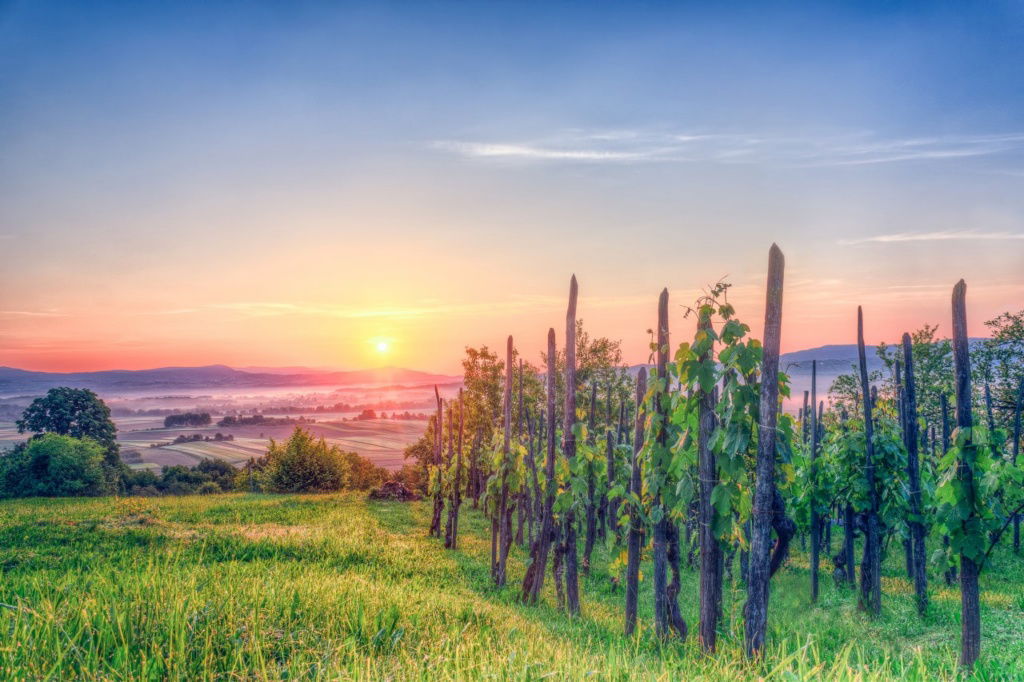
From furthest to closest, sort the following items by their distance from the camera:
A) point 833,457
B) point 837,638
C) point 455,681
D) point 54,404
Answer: point 54,404 < point 833,457 < point 837,638 < point 455,681

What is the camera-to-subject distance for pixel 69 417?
146ft

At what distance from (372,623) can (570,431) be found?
3.75 m

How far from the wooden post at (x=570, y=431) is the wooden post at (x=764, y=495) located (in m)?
3.45

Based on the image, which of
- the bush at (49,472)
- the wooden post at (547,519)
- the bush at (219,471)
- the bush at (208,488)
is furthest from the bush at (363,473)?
the wooden post at (547,519)

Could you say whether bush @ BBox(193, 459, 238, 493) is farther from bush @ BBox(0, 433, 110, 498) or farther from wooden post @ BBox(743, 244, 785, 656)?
wooden post @ BBox(743, 244, 785, 656)

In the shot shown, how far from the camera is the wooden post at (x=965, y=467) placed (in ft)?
17.2

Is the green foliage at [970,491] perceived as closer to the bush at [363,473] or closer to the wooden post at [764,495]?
the wooden post at [764,495]

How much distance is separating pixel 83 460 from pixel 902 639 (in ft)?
137

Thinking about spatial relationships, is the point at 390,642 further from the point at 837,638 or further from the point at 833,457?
the point at 833,457

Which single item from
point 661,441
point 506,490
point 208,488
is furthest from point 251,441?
point 661,441

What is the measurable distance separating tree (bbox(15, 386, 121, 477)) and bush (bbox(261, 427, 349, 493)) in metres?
17.5

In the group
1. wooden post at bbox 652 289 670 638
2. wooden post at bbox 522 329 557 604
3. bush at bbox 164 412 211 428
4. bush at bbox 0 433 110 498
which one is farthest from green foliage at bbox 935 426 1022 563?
bush at bbox 164 412 211 428

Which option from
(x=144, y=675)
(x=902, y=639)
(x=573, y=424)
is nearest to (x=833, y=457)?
(x=902, y=639)

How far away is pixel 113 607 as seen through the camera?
5031 millimetres
